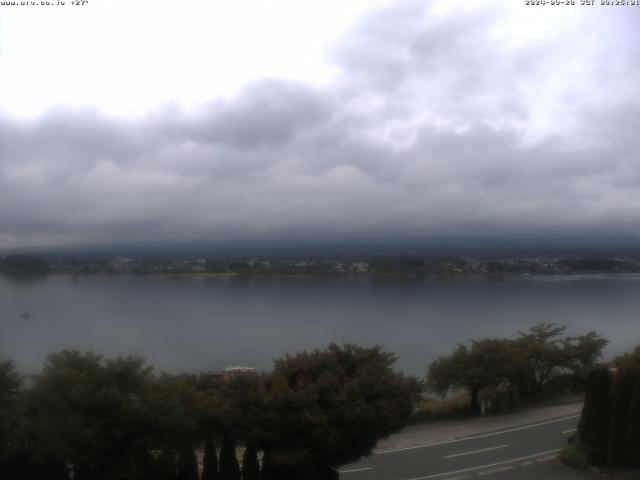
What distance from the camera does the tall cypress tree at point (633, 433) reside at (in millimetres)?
11945

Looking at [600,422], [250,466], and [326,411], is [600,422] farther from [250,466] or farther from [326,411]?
[250,466]

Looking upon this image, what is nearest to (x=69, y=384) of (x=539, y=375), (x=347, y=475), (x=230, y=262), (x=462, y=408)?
(x=347, y=475)

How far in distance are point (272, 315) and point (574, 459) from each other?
3555 centimetres

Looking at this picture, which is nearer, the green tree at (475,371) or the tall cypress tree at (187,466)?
the tall cypress tree at (187,466)

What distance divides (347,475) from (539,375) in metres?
11.6

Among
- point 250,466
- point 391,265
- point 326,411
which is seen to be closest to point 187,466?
point 250,466

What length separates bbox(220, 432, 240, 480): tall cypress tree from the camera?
10.5 metres

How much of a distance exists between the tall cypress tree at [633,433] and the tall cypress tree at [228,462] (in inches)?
286

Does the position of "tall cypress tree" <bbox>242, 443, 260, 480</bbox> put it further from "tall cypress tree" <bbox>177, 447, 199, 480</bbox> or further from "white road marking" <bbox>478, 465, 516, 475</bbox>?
"white road marking" <bbox>478, 465, 516, 475</bbox>

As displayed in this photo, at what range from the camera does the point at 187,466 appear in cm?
1032

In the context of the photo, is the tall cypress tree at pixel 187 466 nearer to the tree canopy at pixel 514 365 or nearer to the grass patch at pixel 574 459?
the grass patch at pixel 574 459

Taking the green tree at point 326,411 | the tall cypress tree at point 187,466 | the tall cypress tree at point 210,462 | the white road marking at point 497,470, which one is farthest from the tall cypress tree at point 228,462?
the white road marking at point 497,470

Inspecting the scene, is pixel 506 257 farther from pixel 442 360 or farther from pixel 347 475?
pixel 347 475

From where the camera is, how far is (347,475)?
13.3 m
